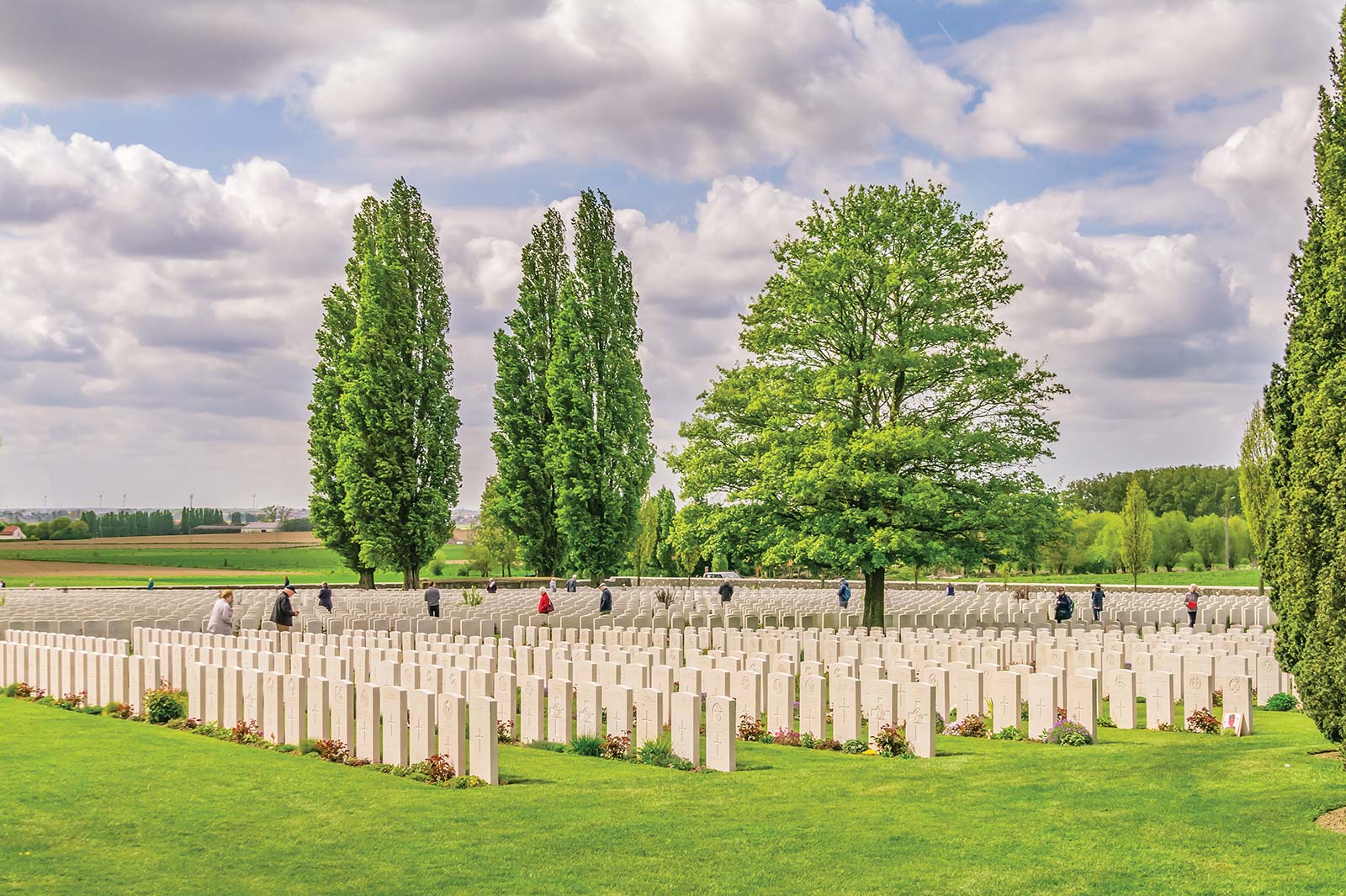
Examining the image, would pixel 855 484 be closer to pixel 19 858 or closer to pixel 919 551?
pixel 919 551

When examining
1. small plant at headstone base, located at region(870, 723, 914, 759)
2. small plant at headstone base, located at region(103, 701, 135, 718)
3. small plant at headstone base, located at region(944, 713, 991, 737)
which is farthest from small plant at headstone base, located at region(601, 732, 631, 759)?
small plant at headstone base, located at region(103, 701, 135, 718)

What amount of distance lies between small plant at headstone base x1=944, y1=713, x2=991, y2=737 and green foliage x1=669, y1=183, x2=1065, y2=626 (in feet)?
49.8

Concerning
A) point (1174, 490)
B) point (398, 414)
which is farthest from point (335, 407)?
point (1174, 490)

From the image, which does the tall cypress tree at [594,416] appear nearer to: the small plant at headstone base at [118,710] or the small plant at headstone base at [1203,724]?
the small plant at headstone base at [118,710]

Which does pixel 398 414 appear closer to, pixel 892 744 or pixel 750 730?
pixel 750 730

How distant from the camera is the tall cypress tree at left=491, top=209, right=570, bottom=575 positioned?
181 ft

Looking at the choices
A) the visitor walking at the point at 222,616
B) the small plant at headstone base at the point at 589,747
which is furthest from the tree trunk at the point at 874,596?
the small plant at headstone base at the point at 589,747

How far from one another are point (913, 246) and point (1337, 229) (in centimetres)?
2172

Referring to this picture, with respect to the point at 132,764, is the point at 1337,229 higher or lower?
higher

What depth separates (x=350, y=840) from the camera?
7.84 meters

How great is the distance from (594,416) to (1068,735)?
4218cm

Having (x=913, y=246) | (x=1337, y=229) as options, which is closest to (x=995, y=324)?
(x=913, y=246)

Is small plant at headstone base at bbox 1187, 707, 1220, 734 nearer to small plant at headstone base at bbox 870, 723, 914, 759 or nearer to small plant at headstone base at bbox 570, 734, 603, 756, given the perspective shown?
small plant at headstone base at bbox 870, 723, 914, 759

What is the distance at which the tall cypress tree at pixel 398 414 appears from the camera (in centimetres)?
5053
